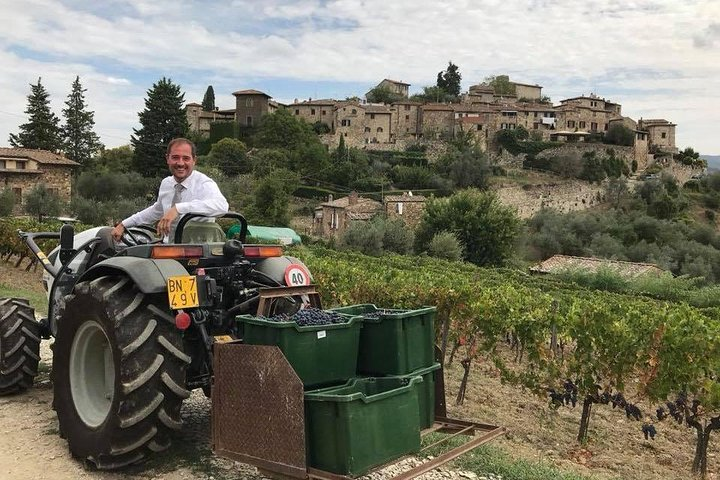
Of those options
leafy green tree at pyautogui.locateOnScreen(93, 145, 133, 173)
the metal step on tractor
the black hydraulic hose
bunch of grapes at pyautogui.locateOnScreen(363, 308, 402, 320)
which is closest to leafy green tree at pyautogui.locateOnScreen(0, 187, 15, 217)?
leafy green tree at pyautogui.locateOnScreen(93, 145, 133, 173)

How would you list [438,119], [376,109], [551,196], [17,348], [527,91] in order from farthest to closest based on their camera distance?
[527,91] < [438,119] < [376,109] < [551,196] < [17,348]

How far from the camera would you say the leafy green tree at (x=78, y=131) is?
2549 inches

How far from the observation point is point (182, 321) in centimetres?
382

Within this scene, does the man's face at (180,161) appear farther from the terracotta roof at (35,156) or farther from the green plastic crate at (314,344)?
the terracotta roof at (35,156)

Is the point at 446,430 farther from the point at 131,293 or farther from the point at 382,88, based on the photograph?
the point at 382,88

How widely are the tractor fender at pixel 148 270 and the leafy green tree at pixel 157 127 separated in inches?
2092

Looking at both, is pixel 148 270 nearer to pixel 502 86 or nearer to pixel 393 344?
pixel 393 344

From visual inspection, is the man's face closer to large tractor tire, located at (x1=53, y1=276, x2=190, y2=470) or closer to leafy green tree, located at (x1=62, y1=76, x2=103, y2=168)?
large tractor tire, located at (x1=53, y1=276, x2=190, y2=470)

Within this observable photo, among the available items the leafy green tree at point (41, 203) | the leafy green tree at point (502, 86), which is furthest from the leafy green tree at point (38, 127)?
the leafy green tree at point (502, 86)

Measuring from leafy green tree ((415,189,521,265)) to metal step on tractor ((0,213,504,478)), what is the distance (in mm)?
38014

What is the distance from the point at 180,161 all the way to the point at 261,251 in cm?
97

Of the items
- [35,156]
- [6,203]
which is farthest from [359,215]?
[35,156]

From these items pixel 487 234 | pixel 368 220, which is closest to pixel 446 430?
pixel 487 234

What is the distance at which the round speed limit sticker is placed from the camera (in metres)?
4.56
